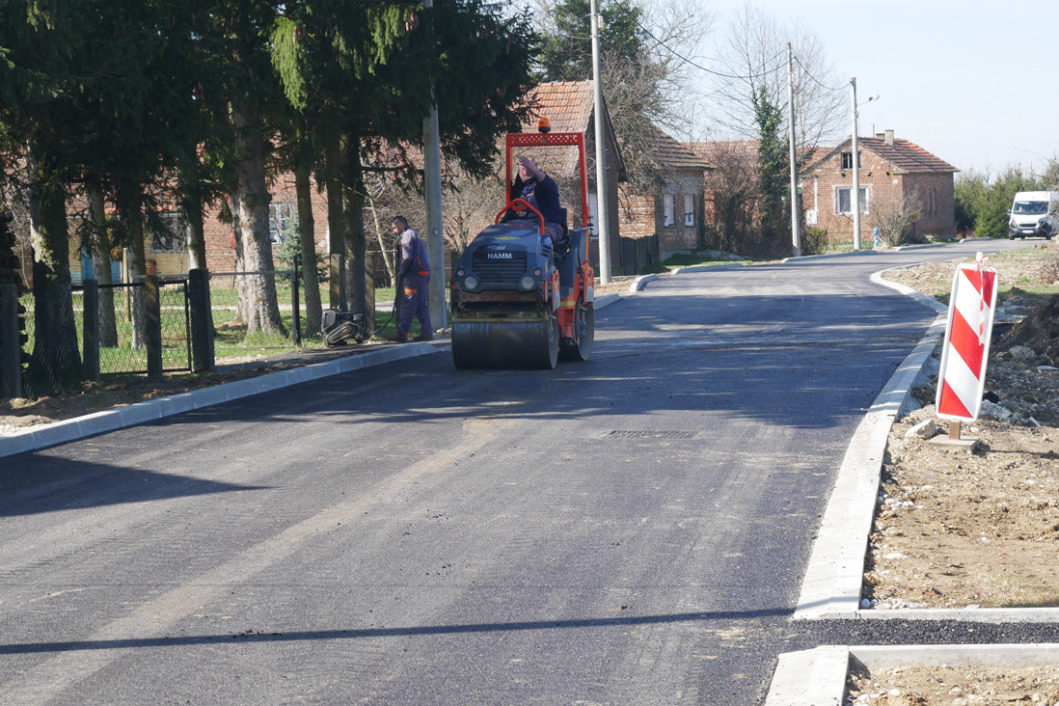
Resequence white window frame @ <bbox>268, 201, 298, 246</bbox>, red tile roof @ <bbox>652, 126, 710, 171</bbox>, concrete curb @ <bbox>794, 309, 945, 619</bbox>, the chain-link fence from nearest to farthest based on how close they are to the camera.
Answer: concrete curb @ <bbox>794, 309, 945, 619</bbox> < the chain-link fence < white window frame @ <bbox>268, 201, 298, 246</bbox> < red tile roof @ <bbox>652, 126, 710, 171</bbox>

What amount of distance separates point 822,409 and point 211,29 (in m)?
10.3

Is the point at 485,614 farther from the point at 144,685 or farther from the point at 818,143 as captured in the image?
the point at 818,143

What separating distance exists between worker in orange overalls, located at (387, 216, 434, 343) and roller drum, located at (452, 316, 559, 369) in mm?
4258

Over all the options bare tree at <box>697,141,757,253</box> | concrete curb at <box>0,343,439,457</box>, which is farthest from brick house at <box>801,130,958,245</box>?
concrete curb at <box>0,343,439,457</box>

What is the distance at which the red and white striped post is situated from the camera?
9367mm

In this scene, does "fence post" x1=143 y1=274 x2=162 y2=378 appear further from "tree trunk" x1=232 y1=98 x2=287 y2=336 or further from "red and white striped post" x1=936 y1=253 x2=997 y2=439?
"red and white striped post" x1=936 y1=253 x2=997 y2=439

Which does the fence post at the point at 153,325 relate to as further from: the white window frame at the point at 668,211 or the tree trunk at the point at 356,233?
the white window frame at the point at 668,211

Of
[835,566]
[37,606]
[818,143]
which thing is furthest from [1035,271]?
[818,143]

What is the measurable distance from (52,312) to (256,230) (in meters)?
7.79

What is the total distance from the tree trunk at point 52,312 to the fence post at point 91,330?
166mm

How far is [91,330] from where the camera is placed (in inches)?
545

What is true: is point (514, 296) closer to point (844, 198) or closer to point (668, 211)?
point (668, 211)

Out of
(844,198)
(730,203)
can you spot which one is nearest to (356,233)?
(730,203)

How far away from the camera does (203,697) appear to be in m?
4.76
